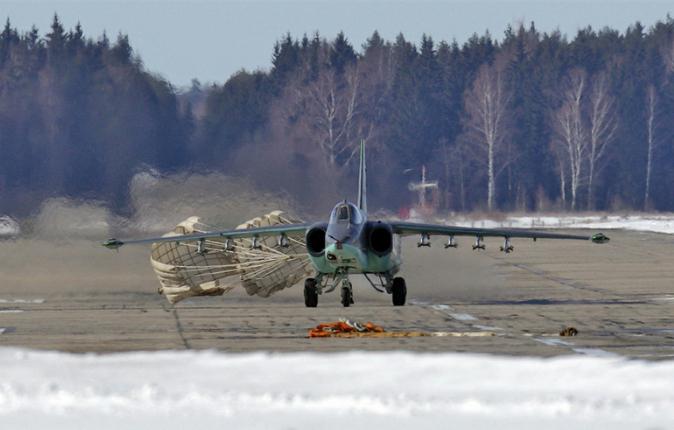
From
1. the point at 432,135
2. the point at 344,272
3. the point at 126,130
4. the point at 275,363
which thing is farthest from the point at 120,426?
the point at 432,135

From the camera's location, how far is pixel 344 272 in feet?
98.4

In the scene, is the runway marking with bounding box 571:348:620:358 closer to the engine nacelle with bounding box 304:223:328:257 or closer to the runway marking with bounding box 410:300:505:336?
the runway marking with bounding box 410:300:505:336

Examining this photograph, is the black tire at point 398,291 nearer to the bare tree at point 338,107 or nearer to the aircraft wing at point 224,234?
the aircraft wing at point 224,234

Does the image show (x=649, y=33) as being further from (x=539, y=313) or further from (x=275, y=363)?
(x=275, y=363)

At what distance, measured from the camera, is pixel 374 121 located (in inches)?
3255

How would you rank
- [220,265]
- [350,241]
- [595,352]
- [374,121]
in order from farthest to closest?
[374,121] → [220,265] → [350,241] → [595,352]

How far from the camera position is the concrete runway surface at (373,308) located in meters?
23.7

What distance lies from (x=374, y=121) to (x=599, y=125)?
76.4ft

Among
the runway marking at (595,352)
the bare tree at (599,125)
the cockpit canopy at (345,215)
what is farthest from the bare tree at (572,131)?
the runway marking at (595,352)

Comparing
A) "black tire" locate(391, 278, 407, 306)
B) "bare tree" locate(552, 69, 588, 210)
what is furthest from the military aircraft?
"bare tree" locate(552, 69, 588, 210)

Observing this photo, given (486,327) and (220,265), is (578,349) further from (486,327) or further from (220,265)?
(220,265)

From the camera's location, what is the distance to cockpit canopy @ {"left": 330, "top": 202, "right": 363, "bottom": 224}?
29.2 meters

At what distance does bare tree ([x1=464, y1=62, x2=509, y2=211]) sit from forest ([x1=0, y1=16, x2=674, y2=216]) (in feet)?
0.44

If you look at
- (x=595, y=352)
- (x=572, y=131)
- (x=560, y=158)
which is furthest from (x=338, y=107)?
(x=595, y=352)
